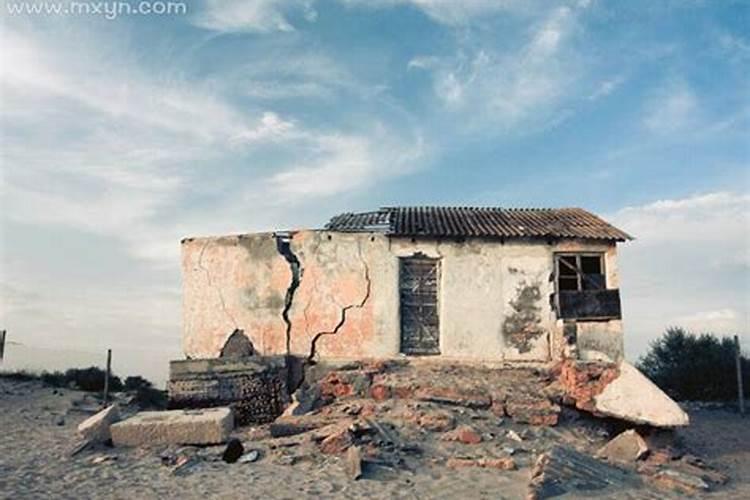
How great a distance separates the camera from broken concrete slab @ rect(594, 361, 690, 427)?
479 inches

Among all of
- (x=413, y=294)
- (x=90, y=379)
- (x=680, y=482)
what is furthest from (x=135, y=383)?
(x=680, y=482)

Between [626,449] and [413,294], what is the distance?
5519 mm

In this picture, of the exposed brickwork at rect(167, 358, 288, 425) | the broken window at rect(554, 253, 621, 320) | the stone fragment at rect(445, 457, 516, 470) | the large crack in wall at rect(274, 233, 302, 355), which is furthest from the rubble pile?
the broken window at rect(554, 253, 621, 320)

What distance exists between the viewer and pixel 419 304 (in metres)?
15.2

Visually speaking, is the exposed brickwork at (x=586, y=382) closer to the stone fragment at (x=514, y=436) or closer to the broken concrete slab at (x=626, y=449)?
the broken concrete slab at (x=626, y=449)

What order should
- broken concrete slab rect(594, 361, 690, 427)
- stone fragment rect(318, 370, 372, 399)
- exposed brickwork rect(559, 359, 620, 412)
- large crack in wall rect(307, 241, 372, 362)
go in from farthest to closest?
1. large crack in wall rect(307, 241, 372, 362)
2. stone fragment rect(318, 370, 372, 399)
3. exposed brickwork rect(559, 359, 620, 412)
4. broken concrete slab rect(594, 361, 690, 427)

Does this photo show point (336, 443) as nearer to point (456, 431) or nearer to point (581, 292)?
point (456, 431)

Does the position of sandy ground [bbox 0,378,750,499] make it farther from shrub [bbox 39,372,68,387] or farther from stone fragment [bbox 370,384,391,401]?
shrub [bbox 39,372,68,387]

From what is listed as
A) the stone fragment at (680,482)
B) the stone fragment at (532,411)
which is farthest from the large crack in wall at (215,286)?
the stone fragment at (680,482)

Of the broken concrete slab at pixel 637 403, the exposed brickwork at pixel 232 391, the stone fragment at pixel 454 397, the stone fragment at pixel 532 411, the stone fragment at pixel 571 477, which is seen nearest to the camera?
the stone fragment at pixel 571 477

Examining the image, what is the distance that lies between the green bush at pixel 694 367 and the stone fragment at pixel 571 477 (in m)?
13.6

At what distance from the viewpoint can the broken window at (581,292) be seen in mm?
15172

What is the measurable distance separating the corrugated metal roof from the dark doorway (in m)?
0.74

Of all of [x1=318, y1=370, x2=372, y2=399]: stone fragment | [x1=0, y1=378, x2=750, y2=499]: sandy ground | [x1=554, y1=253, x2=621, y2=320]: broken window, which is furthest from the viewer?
[x1=554, y1=253, x2=621, y2=320]: broken window
